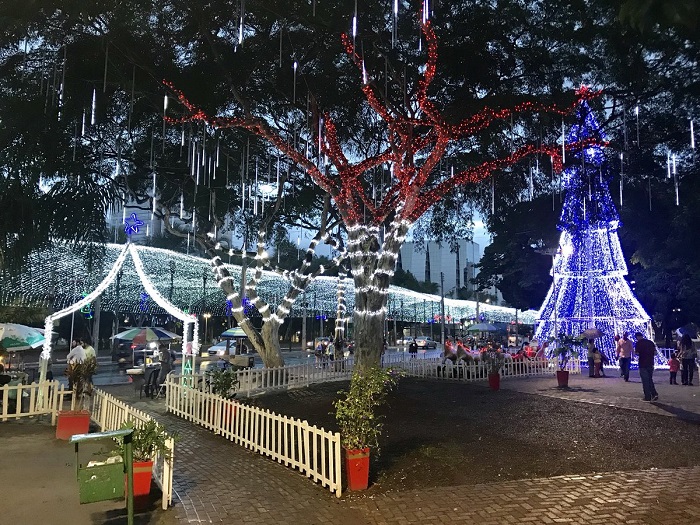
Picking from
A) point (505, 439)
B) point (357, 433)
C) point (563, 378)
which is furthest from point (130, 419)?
point (563, 378)

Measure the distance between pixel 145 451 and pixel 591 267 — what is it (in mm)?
21388

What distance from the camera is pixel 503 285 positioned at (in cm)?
3797

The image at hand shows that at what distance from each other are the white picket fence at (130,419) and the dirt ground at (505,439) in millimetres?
2329

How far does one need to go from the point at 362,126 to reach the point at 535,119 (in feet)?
18.2

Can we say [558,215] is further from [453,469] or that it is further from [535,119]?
[453,469]

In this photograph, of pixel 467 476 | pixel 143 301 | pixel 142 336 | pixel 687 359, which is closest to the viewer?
pixel 467 476

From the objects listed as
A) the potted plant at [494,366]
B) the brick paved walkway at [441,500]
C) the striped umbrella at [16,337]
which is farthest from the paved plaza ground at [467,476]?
the striped umbrella at [16,337]

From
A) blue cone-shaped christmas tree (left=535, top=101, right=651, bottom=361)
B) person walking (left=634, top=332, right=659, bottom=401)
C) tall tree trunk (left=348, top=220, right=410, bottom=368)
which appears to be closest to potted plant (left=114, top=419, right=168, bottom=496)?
tall tree trunk (left=348, top=220, right=410, bottom=368)

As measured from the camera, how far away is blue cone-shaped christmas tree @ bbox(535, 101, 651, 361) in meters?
22.2

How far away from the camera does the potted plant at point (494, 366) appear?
645 inches

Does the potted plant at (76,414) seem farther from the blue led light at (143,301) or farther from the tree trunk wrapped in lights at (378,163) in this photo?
the blue led light at (143,301)

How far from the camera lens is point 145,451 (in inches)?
239

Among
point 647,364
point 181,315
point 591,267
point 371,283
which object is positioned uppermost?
point 591,267

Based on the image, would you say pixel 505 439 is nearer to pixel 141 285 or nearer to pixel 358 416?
pixel 358 416
